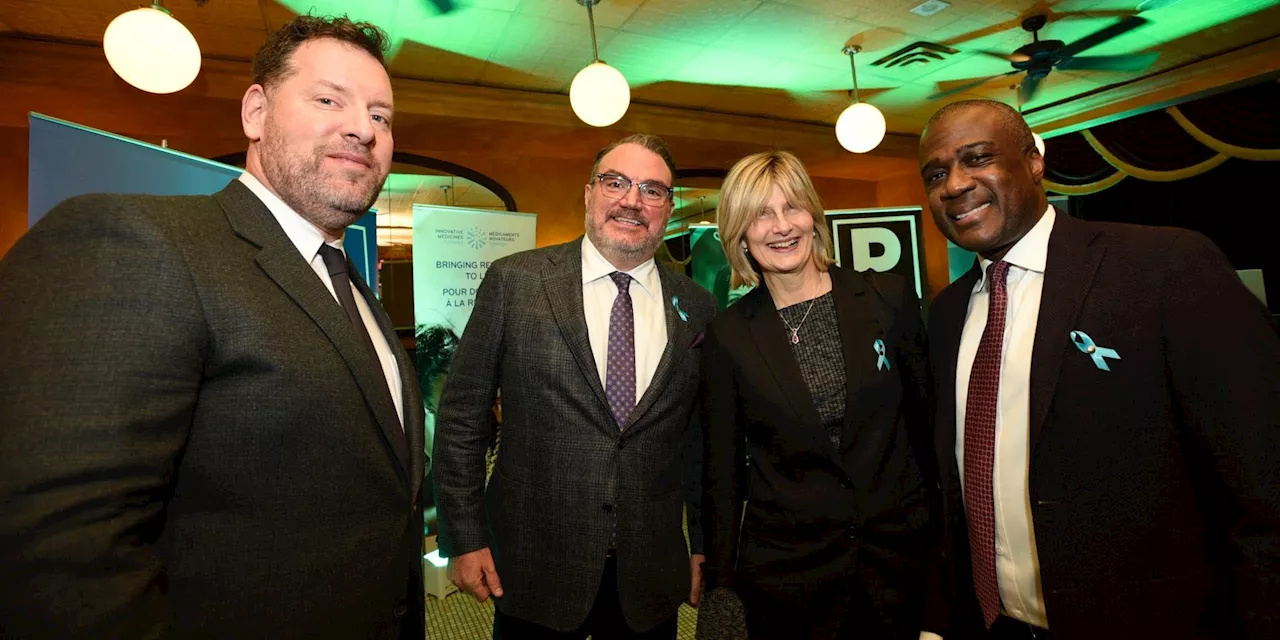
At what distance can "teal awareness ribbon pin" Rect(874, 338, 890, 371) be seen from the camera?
5.47 ft

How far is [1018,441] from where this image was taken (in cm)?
136

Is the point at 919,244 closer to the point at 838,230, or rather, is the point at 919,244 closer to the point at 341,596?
the point at 838,230

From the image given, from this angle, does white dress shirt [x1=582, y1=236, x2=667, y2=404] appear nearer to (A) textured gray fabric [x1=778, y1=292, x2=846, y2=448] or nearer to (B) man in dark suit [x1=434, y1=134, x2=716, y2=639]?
(B) man in dark suit [x1=434, y1=134, x2=716, y2=639]

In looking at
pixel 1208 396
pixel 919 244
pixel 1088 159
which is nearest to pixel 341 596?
pixel 1208 396

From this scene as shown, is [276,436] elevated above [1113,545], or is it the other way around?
[276,436]

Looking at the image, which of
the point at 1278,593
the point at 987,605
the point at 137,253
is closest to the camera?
the point at 137,253

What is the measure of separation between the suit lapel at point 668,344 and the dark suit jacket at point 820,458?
0.12 m

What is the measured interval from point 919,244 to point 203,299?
4.67 metres

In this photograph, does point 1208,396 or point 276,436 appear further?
point 1208,396

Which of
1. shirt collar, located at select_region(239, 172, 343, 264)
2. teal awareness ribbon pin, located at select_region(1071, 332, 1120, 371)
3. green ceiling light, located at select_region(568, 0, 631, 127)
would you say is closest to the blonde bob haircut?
teal awareness ribbon pin, located at select_region(1071, 332, 1120, 371)

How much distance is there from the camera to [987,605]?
1443mm

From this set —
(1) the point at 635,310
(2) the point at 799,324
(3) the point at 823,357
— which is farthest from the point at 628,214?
(3) the point at 823,357

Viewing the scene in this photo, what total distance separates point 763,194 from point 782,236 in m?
0.15

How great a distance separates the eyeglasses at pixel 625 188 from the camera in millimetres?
1988
